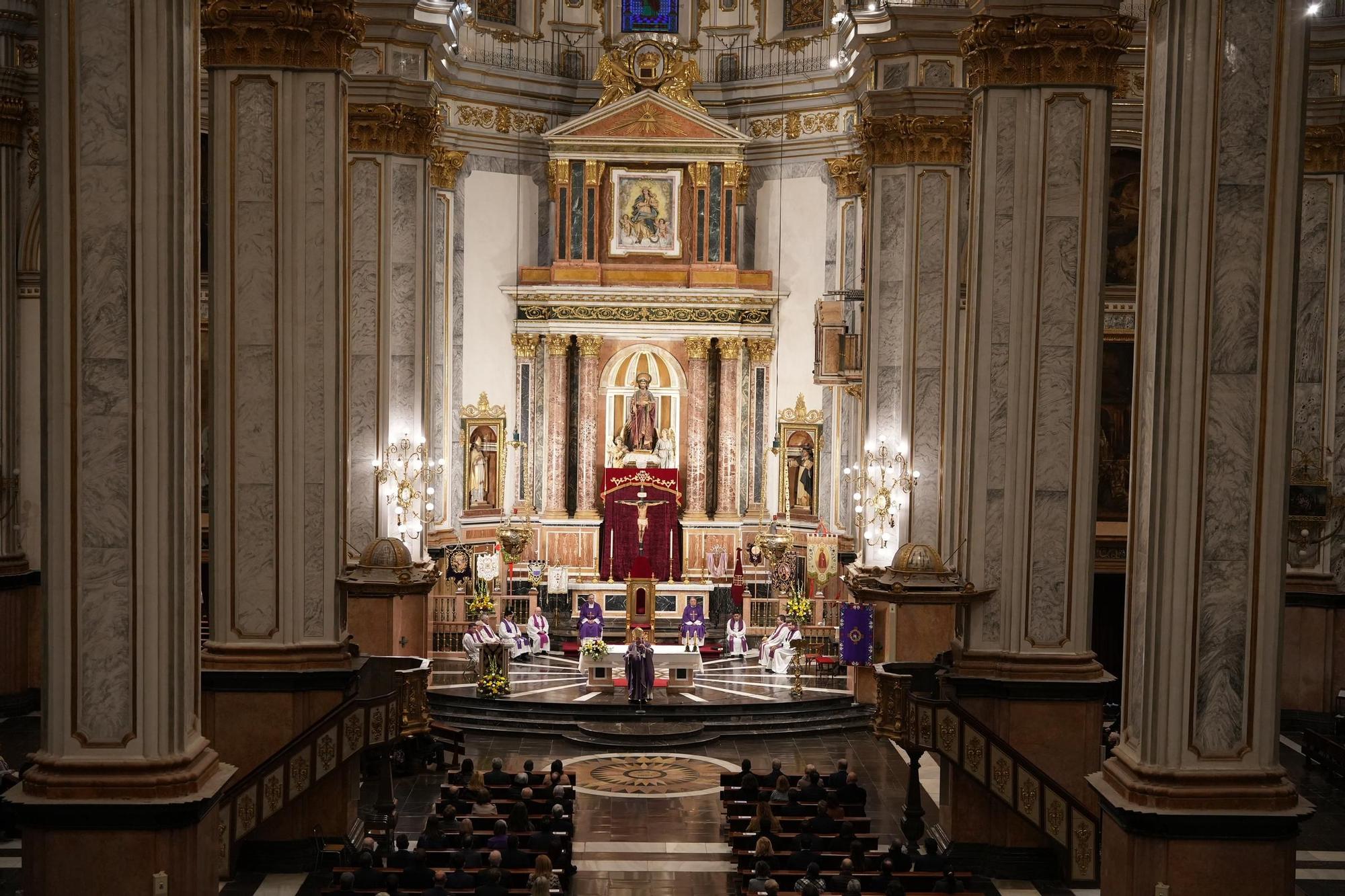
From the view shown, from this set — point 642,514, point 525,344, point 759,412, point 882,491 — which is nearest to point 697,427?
point 759,412

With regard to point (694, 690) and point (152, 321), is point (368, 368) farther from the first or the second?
point (152, 321)

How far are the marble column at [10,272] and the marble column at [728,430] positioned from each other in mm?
15239

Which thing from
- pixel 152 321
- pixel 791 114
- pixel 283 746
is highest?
pixel 791 114

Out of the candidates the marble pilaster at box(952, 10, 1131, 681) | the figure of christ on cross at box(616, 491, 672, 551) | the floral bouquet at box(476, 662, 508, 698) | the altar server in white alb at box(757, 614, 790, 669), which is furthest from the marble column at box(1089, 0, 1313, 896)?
the figure of christ on cross at box(616, 491, 672, 551)

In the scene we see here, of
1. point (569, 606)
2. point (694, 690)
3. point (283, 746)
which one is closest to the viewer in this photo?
point (283, 746)

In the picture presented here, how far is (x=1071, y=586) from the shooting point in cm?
1592

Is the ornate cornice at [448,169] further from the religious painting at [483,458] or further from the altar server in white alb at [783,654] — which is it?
the altar server in white alb at [783,654]

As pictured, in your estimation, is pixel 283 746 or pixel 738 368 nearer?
pixel 283 746

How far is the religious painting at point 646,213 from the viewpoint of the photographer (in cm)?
3397

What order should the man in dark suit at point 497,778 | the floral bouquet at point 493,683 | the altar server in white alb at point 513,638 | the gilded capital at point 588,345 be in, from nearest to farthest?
the man in dark suit at point 497,778, the floral bouquet at point 493,683, the altar server in white alb at point 513,638, the gilded capital at point 588,345

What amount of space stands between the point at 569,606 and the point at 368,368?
40.1ft

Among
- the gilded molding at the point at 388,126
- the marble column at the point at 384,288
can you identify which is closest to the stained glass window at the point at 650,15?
the marble column at the point at 384,288

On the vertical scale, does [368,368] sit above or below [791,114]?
below

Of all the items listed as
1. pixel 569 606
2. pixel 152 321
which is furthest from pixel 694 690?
pixel 152 321
